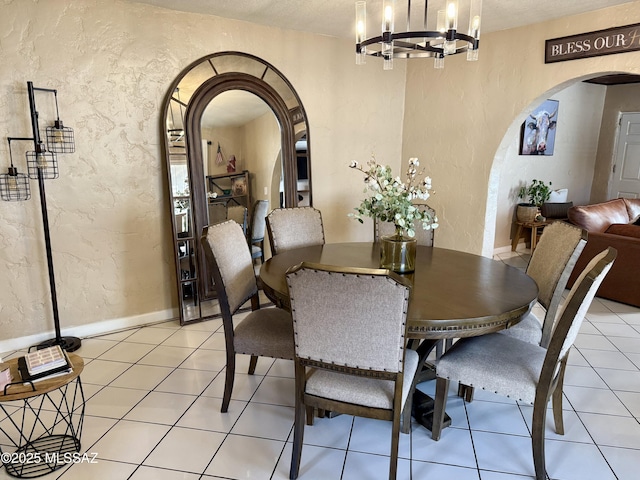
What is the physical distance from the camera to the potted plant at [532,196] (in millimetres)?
5695

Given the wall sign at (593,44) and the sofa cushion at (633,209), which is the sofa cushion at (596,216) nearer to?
the sofa cushion at (633,209)

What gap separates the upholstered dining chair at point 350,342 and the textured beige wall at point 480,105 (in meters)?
2.56

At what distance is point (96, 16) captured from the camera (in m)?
2.88

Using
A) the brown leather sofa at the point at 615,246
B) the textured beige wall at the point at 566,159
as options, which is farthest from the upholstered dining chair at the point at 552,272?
the textured beige wall at the point at 566,159

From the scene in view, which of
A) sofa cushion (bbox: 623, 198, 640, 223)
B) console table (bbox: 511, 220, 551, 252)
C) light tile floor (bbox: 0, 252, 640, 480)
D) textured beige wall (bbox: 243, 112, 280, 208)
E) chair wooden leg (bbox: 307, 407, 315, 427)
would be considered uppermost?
textured beige wall (bbox: 243, 112, 280, 208)

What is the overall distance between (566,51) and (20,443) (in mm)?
4172

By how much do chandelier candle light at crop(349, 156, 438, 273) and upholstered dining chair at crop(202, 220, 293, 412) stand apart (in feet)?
2.14

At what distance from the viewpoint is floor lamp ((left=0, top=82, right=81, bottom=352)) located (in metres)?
2.69

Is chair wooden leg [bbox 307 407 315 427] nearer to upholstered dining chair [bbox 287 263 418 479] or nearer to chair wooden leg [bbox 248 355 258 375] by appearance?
upholstered dining chair [bbox 287 263 418 479]

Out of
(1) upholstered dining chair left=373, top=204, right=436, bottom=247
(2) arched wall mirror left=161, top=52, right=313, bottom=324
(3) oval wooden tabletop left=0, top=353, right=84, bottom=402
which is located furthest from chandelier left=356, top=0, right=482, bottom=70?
(3) oval wooden tabletop left=0, top=353, right=84, bottom=402

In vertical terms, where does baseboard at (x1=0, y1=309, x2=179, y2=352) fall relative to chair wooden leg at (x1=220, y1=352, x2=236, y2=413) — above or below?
below

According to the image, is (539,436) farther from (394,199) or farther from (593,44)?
(593,44)

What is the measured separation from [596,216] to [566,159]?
2623mm

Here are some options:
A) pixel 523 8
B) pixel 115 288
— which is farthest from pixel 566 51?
pixel 115 288
